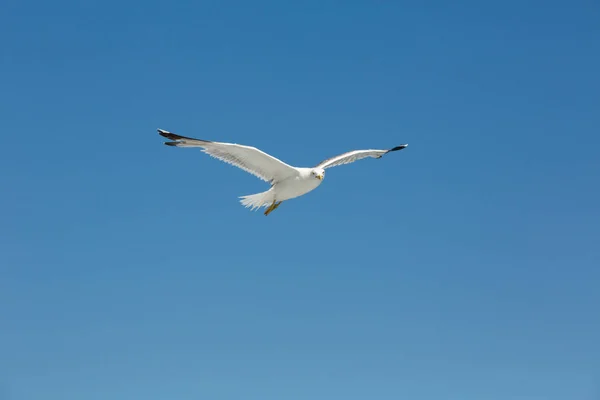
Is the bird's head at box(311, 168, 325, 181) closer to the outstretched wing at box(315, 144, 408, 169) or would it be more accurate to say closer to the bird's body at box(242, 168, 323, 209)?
the bird's body at box(242, 168, 323, 209)

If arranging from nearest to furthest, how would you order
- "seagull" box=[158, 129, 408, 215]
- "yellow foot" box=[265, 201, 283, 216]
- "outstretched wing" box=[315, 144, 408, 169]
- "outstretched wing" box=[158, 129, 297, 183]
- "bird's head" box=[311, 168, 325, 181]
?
"outstretched wing" box=[158, 129, 297, 183] < "seagull" box=[158, 129, 408, 215] < "bird's head" box=[311, 168, 325, 181] < "yellow foot" box=[265, 201, 283, 216] < "outstretched wing" box=[315, 144, 408, 169]

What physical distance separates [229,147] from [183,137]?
1.16 meters

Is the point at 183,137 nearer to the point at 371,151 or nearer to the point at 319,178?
the point at 319,178

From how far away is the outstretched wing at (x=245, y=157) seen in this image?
49.4 ft

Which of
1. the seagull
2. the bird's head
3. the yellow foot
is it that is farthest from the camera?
the yellow foot

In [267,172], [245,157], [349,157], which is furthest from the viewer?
[349,157]

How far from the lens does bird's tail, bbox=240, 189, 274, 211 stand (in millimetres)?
17312

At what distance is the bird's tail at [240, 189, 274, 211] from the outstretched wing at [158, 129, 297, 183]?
40 cm

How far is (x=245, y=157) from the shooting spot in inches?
638

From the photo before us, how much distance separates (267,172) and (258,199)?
898mm

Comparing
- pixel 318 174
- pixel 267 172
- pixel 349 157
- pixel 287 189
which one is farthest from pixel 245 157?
pixel 349 157

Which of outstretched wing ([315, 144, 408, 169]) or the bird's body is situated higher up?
outstretched wing ([315, 144, 408, 169])

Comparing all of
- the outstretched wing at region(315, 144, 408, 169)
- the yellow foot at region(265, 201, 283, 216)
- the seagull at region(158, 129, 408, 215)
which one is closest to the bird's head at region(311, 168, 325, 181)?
the seagull at region(158, 129, 408, 215)

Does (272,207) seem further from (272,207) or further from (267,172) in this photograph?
(267,172)
